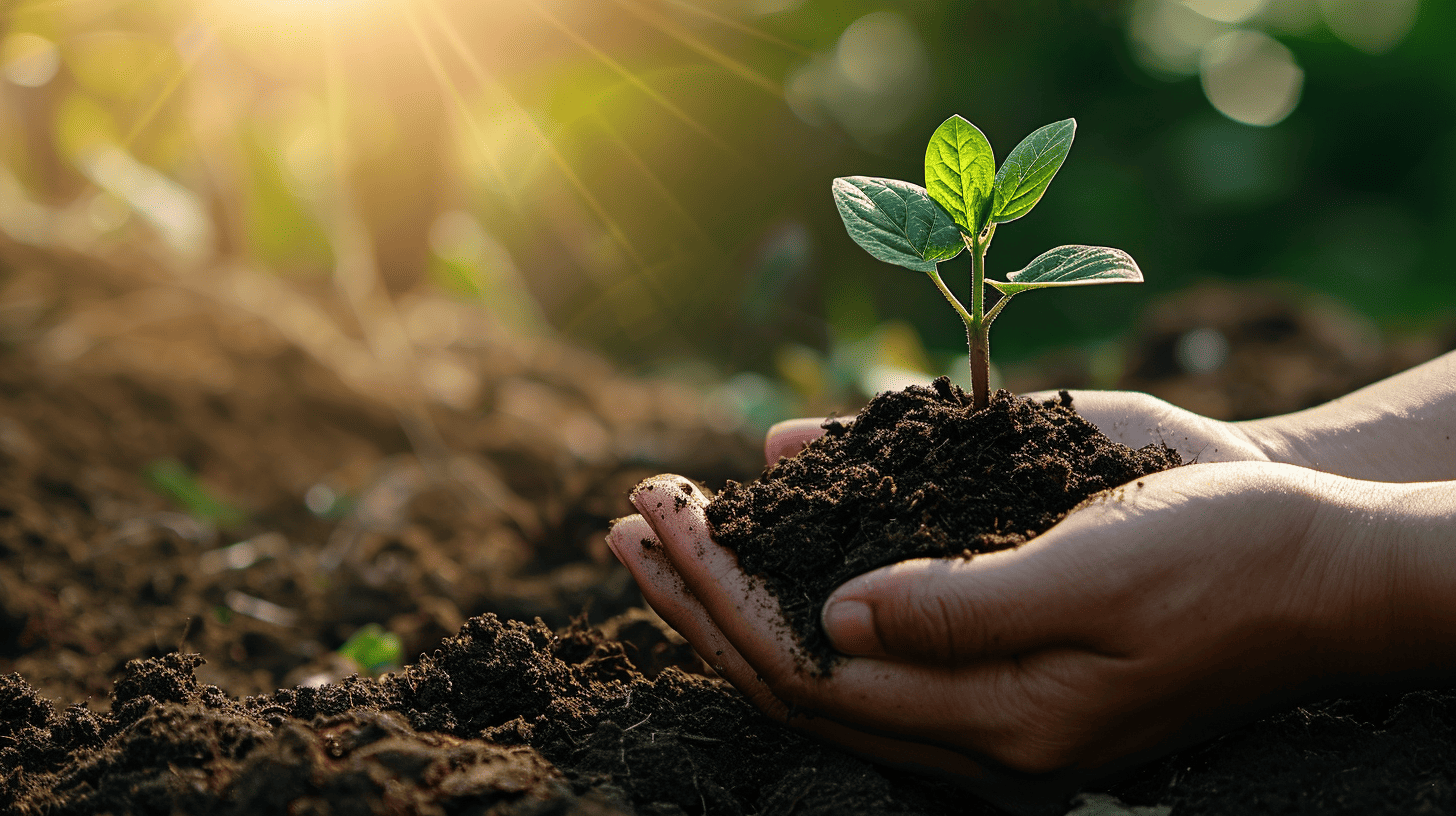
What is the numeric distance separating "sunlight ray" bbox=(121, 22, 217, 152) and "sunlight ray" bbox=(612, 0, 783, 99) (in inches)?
68.1

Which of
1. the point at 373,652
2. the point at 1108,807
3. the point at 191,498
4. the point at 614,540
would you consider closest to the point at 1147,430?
the point at 1108,807

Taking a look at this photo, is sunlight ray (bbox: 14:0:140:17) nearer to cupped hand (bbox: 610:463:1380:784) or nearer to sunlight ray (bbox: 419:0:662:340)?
sunlight ray (bbox: 419:0:662:340)

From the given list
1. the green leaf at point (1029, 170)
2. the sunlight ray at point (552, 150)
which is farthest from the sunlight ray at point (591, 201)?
the green leaf at point (1029, 170)

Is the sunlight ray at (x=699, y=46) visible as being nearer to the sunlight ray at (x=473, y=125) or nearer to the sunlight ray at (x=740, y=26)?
the sunlight ray at (x=740, y=26)

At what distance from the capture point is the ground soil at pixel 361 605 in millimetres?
968

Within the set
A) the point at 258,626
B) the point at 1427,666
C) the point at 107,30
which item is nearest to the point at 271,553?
the point at 258,626

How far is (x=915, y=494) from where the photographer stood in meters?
1.14

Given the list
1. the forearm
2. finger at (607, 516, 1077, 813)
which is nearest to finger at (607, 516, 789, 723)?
finger at (607, 516, 1077, 813)

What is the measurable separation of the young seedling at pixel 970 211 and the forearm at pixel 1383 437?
61cm

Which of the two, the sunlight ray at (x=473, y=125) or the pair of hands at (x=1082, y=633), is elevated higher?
the sunlight ray at (x=473, y=125)

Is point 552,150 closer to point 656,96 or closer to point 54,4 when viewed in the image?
point 656,96

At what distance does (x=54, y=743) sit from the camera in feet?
3.80

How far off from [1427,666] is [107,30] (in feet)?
14.7

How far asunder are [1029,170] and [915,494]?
1.58ft
